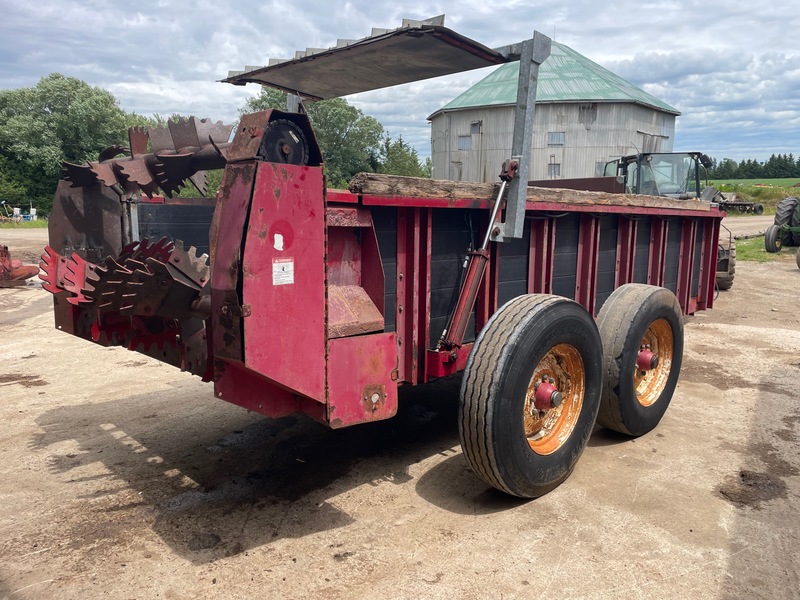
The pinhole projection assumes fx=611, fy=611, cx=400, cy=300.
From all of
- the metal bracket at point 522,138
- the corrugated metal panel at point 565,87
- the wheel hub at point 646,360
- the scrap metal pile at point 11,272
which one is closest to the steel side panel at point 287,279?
the metal bracket at point 522,138

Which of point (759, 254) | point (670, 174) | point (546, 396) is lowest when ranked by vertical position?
point (759, 254)

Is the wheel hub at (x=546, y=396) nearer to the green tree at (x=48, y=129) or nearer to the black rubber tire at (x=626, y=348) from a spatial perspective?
the black rubber tire at (x=626, y=348)

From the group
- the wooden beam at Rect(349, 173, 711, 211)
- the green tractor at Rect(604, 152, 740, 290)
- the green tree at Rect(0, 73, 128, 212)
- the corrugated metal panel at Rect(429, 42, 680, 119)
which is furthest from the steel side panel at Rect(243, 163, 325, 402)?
the green tree at Rect(0, 73, 128, 212)

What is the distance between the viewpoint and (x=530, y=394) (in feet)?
10.7

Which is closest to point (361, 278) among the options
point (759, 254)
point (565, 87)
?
point (759, 254)

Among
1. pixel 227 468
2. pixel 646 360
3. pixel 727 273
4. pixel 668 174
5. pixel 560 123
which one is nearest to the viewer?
Result: pixel 227 468

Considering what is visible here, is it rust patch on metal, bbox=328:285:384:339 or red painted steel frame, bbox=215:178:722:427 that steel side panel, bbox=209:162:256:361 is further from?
rust patch on metal, bbox=328:285:384:339

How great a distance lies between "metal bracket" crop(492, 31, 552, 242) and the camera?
10.3 ft

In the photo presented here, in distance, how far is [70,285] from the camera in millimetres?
2850

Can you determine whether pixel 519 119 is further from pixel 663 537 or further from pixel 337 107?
pixel 337 107

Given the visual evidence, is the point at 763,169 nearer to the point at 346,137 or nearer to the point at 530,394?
the point at 346,137

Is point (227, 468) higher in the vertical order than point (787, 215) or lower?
lower

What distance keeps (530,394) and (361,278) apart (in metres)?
1.12

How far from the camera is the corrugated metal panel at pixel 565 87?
29.7 metres
